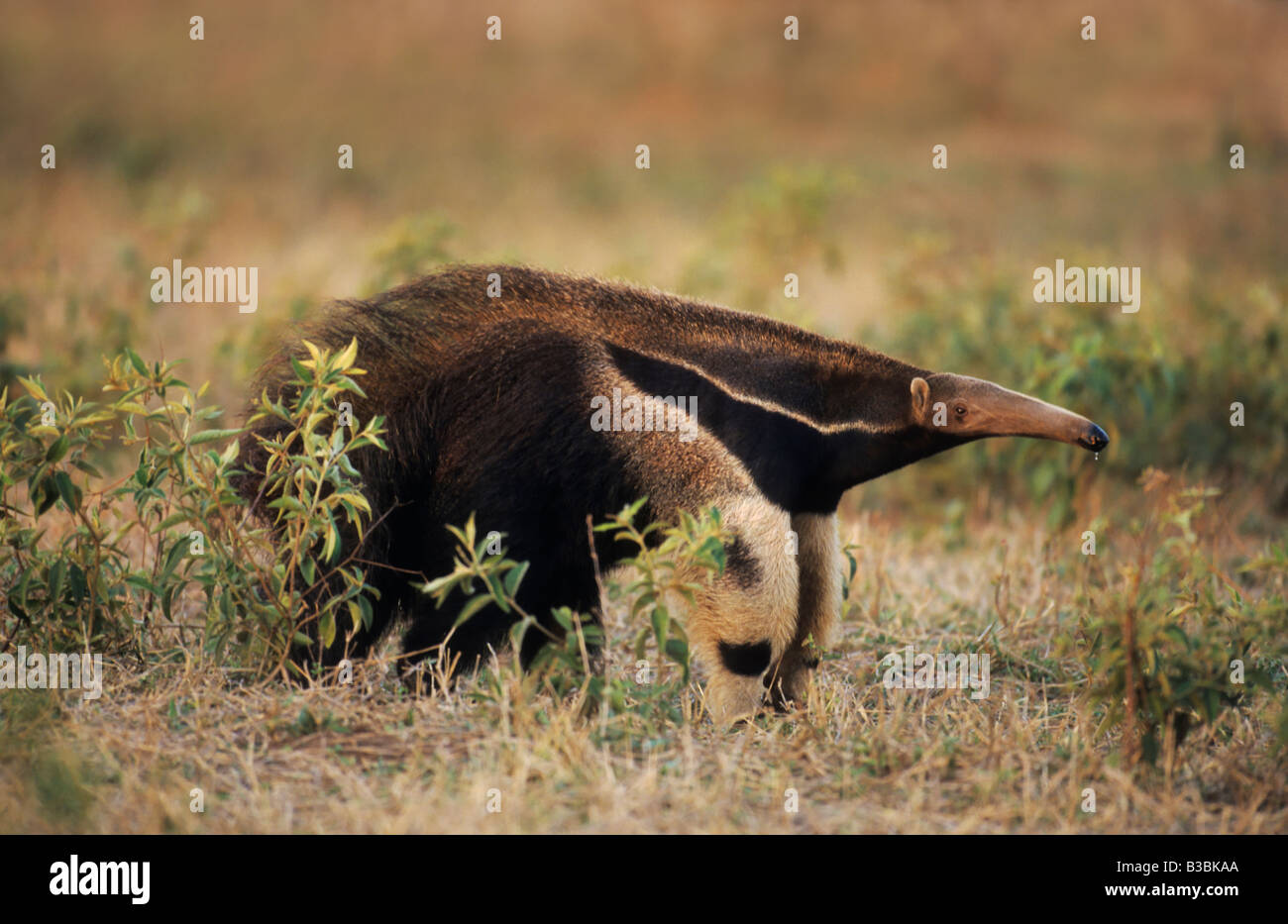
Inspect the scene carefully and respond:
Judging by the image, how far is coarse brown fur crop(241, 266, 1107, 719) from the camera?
5625 mm

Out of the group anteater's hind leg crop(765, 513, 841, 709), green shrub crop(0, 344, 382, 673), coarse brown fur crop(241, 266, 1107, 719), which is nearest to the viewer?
green shrub crop(0, 344, 382, 673)

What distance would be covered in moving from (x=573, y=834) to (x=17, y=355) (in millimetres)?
8293

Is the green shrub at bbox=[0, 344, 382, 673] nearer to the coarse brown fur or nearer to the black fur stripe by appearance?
the coarse brown fur

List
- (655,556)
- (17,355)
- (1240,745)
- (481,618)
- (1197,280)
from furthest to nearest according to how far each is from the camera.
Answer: (1197,280) < (17,355) < (481,618) < (1240,745) < (655,556)

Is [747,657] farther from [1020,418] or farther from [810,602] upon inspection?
[1020,418]

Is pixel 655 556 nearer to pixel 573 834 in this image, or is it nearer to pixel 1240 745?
pixel 573 834

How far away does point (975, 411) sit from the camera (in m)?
5.73

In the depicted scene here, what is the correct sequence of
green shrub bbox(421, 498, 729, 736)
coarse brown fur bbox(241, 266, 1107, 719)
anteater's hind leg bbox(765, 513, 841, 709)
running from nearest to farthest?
green shrub bbox(421, 498, 729, 736), coarse brown fur bbox(241, 266, 1107, 719), anteater's hind leg bbox(765, 513, 841, 709)

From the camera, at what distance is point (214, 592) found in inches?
238

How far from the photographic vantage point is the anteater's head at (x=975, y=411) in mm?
5668

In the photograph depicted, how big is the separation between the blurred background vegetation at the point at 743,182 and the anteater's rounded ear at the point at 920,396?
1990 millimetres

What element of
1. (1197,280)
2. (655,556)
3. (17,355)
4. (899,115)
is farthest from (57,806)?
(899,115)

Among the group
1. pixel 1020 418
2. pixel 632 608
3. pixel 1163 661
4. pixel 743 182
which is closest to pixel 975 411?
pixel 1020 418

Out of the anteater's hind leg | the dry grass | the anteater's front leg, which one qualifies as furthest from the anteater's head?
the dry grass
